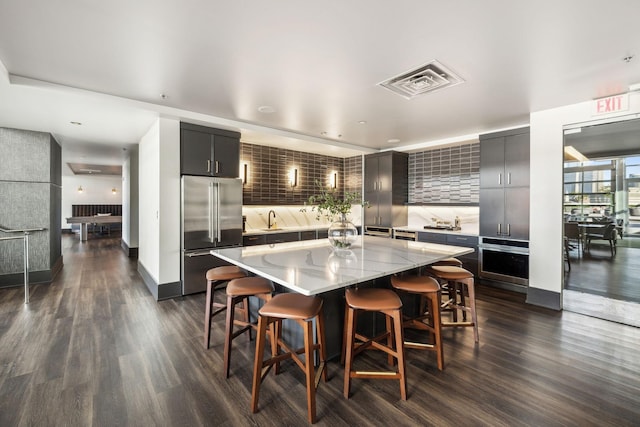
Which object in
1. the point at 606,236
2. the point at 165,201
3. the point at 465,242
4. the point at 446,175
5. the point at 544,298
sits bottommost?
the point at 544,298

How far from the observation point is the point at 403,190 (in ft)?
20.5

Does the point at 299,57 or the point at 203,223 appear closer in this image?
the point at 299,57

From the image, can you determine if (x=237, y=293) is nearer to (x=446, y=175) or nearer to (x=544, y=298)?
(x=544, y=298)

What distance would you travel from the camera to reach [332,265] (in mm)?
2256

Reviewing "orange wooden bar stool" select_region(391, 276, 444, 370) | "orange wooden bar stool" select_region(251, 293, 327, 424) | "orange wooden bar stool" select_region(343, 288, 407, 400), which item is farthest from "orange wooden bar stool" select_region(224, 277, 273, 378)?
"orange wooden bar stool" select_region(391, 276, 444, 370)

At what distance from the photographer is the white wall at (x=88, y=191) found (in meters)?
12.8

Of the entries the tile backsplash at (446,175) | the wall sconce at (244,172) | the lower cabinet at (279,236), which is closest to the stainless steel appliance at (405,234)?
the tile backsplash at (446,175)

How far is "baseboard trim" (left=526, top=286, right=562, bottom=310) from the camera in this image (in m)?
3.72

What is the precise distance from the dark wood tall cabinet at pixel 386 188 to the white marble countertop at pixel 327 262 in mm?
2774

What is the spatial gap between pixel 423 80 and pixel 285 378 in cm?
297

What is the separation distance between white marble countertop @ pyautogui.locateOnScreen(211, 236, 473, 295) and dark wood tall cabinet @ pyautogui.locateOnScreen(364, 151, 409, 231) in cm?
277

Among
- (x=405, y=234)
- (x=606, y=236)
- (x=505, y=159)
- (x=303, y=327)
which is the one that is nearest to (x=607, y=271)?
(x=606, y=236)

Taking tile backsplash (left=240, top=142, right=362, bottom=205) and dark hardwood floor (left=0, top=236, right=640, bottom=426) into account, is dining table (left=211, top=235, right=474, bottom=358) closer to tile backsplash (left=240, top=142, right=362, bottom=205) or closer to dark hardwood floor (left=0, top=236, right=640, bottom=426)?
dark hardwood floor (left=0, top=236, right=640, bottom=426)

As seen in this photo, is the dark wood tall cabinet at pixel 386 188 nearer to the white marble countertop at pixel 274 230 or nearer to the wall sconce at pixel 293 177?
the white marble countertop at pixel 274 230
